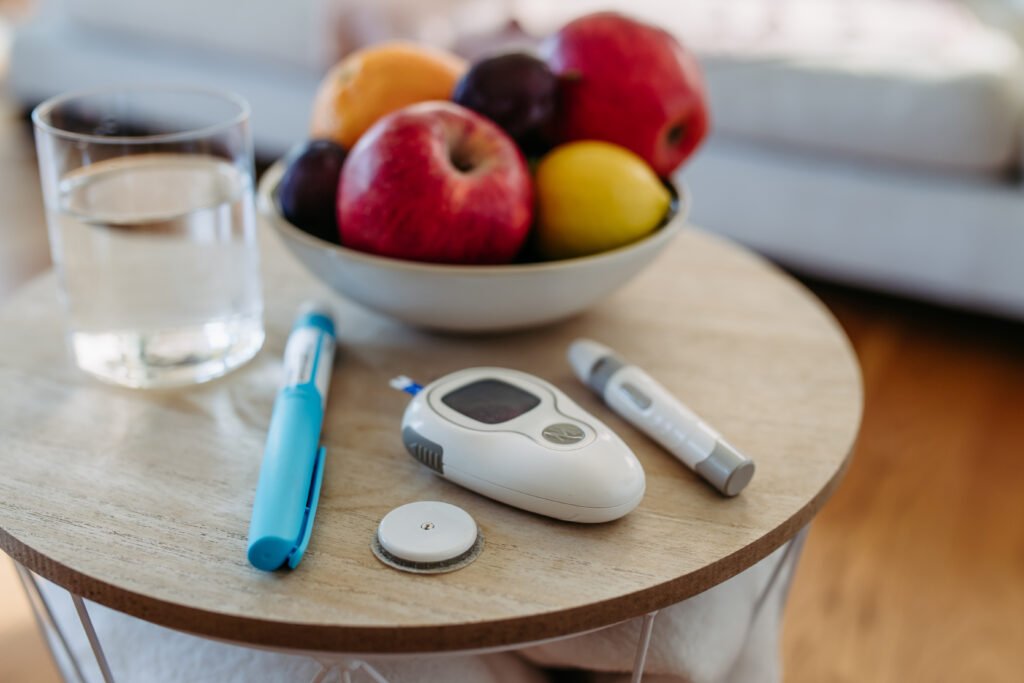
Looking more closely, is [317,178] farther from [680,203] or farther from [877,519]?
[877,519]

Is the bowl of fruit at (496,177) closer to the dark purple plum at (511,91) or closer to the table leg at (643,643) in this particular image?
the dark purple plum at (511,91)

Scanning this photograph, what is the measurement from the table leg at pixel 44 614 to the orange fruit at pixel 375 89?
32 centimetres

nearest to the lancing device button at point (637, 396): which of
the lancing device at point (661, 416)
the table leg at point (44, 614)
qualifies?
the lancing device at point (661, 416)

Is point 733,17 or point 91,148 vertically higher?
point 91,148

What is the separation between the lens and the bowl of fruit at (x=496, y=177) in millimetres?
529

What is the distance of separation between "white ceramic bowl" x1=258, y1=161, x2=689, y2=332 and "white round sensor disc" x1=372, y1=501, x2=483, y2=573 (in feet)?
0.48

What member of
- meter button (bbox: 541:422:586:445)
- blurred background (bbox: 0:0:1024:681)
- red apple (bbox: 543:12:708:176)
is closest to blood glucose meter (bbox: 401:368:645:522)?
meter button (bbox: 541:422:586:445)

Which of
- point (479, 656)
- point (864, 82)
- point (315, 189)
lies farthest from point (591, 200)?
point (864, 82)

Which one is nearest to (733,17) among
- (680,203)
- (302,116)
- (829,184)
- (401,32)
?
(829,184)

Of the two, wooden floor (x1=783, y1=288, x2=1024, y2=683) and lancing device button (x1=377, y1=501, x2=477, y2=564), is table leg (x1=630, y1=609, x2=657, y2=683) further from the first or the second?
wooden floor (x1=783, y1=288, x2=1024, y2=683)

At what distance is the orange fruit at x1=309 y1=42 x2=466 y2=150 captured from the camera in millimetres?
621

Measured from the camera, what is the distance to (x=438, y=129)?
53 cm

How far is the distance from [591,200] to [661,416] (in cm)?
14

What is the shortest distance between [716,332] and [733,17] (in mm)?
1155
